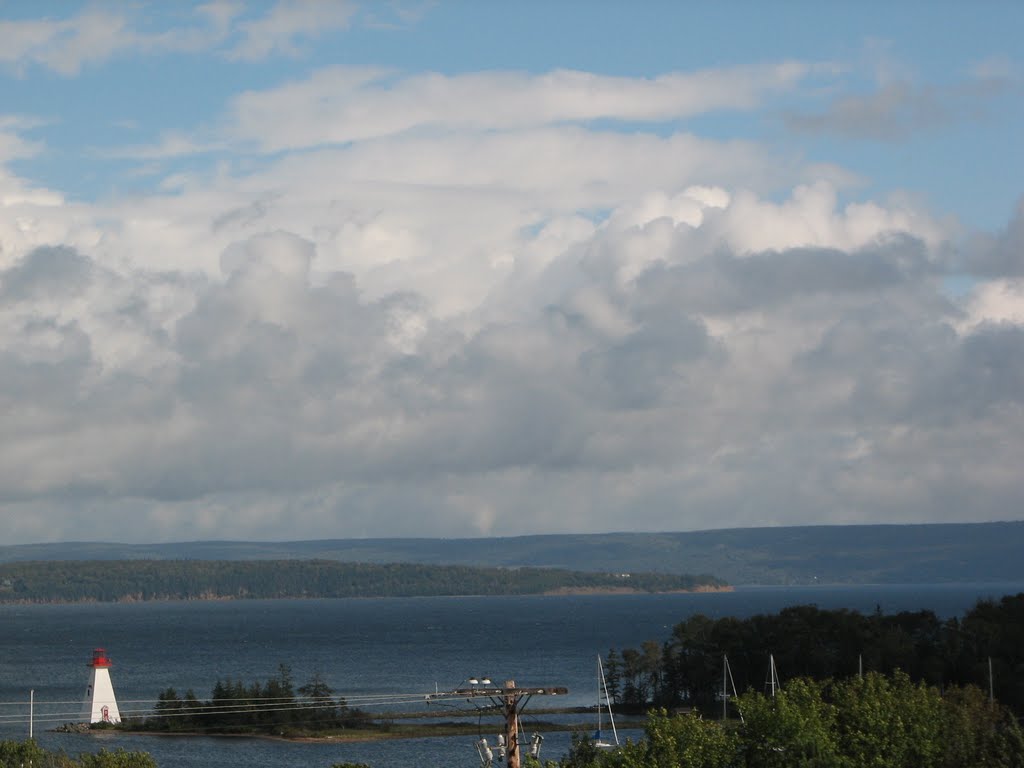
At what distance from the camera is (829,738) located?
1614 inches

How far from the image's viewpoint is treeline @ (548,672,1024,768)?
1531 inches

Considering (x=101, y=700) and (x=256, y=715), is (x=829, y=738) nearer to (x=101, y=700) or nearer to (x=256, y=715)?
(x=101, y=700)

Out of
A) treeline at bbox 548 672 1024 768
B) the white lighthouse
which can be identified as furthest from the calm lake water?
treeline at bbox 548 672 1024 768

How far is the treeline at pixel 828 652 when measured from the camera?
8694 centimetres

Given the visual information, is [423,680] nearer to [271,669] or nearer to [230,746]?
[271,669]

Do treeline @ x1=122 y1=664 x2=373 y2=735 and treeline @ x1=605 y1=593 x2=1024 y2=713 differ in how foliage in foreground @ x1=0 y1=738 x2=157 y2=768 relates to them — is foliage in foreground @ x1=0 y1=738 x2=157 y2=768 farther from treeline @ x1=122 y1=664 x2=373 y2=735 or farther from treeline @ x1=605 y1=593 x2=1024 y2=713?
treeline @ x1=605 y1=593 x2=1024 y2=713

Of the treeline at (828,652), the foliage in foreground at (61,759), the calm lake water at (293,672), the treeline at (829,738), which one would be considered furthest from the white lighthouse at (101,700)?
the treeline at (829,738)

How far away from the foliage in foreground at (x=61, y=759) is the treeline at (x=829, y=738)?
47.4 feet

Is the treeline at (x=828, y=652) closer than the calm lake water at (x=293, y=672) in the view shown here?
No

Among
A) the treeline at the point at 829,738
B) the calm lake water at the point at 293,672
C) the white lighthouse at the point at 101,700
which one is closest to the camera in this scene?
the treeline at the point at 829,738

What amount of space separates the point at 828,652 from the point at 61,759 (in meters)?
57.4

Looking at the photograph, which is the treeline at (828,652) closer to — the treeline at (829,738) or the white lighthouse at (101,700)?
the white lighthouse at (101,700)

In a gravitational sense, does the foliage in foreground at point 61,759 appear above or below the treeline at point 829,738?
below

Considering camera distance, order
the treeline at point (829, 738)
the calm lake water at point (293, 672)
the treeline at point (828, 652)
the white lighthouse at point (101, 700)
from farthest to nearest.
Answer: the white lighthouse at point (101, 700) < the treeline at point (828, 652) < the calm lake water at point (293, 672) < the treeline at point (829, 738)
